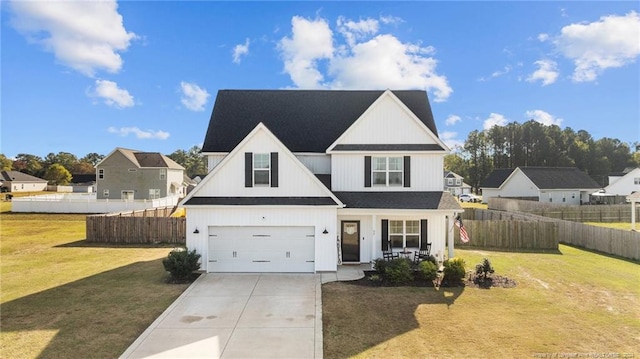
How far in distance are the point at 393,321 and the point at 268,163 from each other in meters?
8.68

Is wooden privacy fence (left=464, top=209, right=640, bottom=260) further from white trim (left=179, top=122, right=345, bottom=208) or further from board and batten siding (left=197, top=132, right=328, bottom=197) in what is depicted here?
board and batten siding (left=197, top=132, right=328, bottom=197)

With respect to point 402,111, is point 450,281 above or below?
below

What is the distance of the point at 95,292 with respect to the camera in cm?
1286

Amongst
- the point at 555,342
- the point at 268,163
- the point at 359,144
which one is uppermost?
the point at 359,144

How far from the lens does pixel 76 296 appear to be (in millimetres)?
12398

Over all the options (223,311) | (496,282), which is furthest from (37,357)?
(496,282)

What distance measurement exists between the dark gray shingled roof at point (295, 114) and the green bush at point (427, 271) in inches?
312

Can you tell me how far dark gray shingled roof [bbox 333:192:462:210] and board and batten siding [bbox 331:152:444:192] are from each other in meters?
0.31

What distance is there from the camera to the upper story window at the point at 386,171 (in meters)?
17.3

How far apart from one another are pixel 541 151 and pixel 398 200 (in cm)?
8478

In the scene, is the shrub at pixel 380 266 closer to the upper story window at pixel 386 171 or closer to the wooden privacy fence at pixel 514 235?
the upper story window at pixel 386 171

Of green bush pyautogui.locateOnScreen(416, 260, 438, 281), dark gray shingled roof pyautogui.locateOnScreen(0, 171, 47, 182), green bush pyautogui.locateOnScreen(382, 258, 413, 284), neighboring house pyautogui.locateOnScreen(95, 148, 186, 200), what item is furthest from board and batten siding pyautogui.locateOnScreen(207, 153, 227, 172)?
dark gray shingled roof pyautogui.locateOnScreen(0, 171, 47, 182)

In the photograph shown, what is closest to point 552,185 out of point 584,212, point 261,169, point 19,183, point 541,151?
point 584,212

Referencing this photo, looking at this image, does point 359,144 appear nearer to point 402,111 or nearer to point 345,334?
point 402,111
